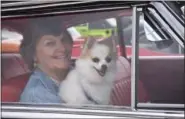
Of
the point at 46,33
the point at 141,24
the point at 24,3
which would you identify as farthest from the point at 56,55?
the point at 141,24

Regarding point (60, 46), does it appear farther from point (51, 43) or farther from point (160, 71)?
point (160, 71)

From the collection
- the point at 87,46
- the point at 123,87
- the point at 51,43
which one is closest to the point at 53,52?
the point at 51,43

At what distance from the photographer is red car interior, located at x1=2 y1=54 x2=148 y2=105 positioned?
8.09ft

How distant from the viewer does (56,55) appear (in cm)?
262

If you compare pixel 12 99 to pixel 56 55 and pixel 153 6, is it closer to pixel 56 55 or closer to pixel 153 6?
pixel 56 55

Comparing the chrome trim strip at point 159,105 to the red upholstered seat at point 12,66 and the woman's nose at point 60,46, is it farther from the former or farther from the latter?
the red upholstered seat at point 12,66

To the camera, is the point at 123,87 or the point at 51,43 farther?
the point at 51,43

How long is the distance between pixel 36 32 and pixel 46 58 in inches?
5.6

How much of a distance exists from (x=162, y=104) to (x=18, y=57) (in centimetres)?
82

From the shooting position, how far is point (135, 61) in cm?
243

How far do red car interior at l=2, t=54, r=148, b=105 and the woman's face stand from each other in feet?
0.40

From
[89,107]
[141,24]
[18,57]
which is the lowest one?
[89,107]

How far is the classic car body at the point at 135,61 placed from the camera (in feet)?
7.93

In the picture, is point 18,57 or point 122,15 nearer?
point 122,15
